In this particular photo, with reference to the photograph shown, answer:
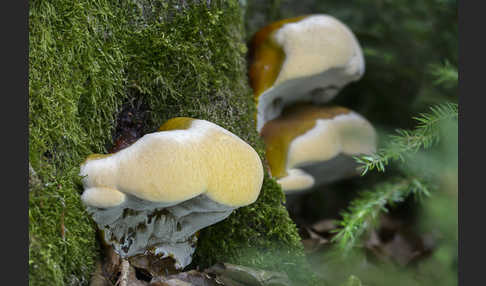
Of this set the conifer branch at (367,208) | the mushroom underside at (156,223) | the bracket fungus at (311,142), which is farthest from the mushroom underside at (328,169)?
the mushroom underside at (156,223)

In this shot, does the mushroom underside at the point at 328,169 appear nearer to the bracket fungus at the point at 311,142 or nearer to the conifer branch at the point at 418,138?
the bracket fungus at the point at 311,142

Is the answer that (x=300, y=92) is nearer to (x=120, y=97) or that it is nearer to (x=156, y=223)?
(x=120, y=97)

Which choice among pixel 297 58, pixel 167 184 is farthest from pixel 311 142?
pixel 167 184

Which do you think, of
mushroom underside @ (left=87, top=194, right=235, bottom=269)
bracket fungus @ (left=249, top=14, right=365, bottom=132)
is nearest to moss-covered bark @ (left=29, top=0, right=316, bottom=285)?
mushroom underside @ (left=87, top=194, right=235, bottom=269)

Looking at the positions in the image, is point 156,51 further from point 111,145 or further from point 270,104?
point 270,104

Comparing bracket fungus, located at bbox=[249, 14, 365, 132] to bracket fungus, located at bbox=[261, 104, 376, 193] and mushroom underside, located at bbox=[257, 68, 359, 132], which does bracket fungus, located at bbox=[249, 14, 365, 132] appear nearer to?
mushroom underside, located at bbox=[257, 68, 359, 132]
